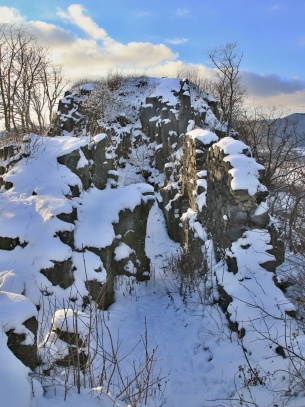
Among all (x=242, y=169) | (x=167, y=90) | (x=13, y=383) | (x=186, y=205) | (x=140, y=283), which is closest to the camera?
(x=13, y=383)

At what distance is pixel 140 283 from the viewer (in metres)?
10.0

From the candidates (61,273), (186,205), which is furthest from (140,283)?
(186,205)

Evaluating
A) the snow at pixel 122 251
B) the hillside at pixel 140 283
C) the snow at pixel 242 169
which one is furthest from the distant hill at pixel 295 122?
the snow at pixel 122 251

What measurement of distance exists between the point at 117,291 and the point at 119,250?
1147mm

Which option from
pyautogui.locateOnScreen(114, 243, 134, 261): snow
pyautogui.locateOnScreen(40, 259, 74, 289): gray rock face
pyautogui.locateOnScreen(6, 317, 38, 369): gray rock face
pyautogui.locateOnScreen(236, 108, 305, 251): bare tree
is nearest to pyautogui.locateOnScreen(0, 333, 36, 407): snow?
pyautogui.locateOnScreen(6, 317, 38, 369): gray rock face

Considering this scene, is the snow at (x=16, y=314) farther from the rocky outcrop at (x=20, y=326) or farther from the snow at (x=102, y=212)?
the snow at (x=102, y=212)

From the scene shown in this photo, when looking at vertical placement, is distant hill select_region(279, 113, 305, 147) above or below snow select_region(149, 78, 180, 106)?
below

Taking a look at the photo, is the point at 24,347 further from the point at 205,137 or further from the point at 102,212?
the point at 205,137

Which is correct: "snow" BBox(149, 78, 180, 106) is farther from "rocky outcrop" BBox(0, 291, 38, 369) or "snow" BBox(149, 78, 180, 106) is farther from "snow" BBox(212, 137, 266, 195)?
"rocky outcrop" BBox(0, 291, 38, 369)

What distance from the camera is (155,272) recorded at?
10992mm

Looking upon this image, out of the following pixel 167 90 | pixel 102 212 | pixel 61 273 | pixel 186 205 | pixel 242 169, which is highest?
pixel 167 90

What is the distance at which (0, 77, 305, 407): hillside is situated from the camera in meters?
4.07

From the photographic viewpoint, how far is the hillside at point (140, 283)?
13.4 ft

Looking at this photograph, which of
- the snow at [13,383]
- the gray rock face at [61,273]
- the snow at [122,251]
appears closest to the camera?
the snow at [13,383]
